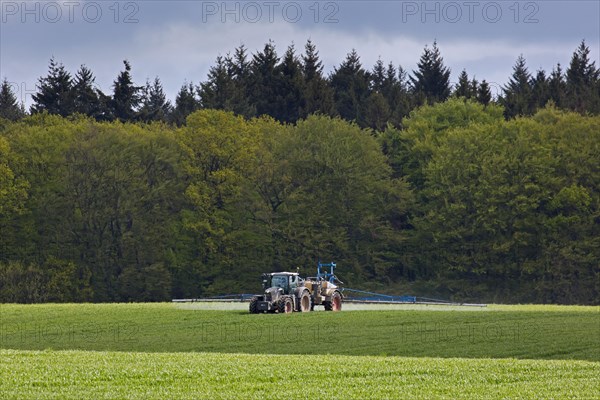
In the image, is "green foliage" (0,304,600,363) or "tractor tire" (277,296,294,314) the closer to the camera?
"green foliage" (0,304,600,363)

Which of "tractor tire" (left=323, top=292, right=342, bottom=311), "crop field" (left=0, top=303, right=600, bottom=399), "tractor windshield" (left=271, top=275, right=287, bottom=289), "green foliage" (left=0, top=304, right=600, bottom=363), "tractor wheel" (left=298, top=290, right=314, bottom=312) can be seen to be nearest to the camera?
"crop field" (left=0, top=303, right=600, bottom=399)

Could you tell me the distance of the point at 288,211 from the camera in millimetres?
96500

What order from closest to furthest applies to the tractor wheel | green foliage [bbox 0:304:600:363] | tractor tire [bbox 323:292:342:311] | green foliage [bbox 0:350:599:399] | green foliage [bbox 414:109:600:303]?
green foliage [bbox 0:350:599:399]
green foliage [bbox 0:304:600:363]
the tractor wheel
tractor tire [bbox 323:292:342:311]
green foliage [bbox 414:109:600:303]

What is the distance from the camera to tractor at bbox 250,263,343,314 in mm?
54125

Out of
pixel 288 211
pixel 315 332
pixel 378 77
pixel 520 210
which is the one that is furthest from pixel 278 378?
pixel 378 77

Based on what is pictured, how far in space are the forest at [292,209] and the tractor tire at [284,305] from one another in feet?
124

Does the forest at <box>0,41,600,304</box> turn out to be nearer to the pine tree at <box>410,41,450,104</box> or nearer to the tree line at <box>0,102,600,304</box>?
the tree line at <box>0,102,600,304</box>

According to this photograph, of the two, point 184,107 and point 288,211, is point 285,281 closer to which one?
point 288,211

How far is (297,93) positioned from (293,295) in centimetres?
7599

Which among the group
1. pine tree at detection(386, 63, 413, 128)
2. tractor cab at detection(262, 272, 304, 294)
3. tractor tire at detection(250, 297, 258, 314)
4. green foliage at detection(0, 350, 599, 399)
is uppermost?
pine tree at detection(386, 63, 413, 128)

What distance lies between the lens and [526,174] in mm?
92688

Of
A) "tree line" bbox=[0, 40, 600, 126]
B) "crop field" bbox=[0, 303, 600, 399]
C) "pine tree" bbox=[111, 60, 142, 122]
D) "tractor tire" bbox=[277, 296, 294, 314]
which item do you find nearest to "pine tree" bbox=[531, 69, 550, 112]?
"tree line" bbox=[0, 40, 600, 126]

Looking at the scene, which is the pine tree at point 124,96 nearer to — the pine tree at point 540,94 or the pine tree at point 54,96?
the pine tree at point 54,96

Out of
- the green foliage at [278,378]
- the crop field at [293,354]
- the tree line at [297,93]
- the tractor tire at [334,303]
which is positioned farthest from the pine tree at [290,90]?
the green foliage at [278,378]
